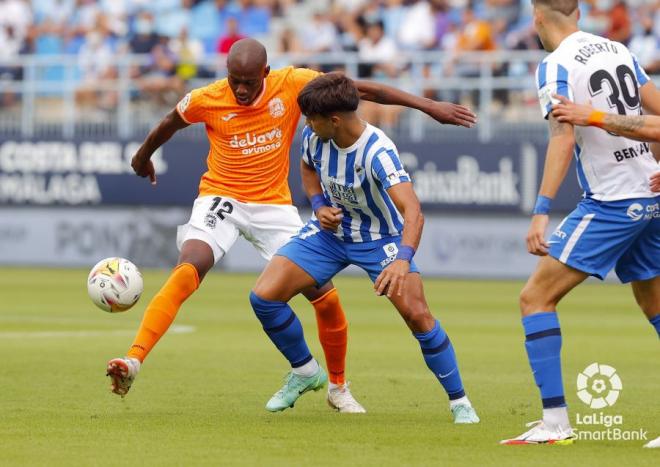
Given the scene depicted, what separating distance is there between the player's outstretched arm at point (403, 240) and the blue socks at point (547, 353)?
0.80m

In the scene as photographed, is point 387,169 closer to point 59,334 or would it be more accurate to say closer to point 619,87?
point 619,87

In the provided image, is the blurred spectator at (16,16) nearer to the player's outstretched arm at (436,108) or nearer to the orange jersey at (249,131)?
the orange jersey at (249,131)

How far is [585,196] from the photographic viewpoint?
724 centimetres

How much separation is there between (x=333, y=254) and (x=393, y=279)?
3.25 feet

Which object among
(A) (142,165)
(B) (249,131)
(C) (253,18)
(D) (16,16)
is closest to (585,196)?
(B) (249,131)

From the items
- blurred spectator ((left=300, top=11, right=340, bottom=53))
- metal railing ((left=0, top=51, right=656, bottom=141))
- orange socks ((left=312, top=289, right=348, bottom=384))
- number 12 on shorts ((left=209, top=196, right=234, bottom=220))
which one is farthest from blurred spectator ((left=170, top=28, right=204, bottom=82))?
orange socks ((left=312, top=289, right=348, bottom=384))

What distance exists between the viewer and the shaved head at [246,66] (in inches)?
348

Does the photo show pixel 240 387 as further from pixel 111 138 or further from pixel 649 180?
pixel 111 138

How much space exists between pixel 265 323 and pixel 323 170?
1.04m

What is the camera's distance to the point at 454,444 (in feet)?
24.0

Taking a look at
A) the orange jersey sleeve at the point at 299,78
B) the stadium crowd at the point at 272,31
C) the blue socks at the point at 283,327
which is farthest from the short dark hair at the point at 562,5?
the stadium crowd at the point at 272,31

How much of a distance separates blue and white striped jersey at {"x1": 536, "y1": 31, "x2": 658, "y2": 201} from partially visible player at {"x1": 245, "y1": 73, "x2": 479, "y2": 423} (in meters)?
1.13

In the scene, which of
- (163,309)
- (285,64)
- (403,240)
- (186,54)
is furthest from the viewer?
(186,54)

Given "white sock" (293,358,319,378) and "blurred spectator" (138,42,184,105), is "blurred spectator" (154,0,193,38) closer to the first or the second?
"blurred spectator" (138,42,184,105)
